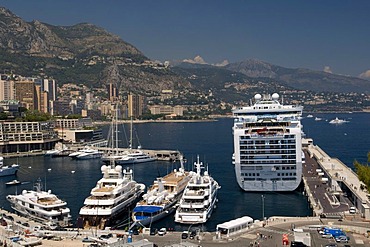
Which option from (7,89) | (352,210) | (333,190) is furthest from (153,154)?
(7,89)

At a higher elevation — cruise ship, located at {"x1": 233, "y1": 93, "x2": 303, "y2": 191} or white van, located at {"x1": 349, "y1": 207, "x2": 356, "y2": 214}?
cruise ship, located at {"x1": 233, "y1": 93, "x2": 303, "y2": 191}

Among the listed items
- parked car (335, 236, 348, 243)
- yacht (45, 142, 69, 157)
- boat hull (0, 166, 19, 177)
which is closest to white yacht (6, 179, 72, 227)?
parked car (335, 236, 348, 243)

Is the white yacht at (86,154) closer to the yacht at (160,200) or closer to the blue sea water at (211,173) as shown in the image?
the blue sea water at (211,173)

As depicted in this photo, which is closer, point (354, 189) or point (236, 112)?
point (354, 189)

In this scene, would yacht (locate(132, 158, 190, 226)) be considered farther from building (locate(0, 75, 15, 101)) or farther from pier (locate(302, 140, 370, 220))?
building (locate(0, 75, 15, 101))

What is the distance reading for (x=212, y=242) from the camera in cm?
3403

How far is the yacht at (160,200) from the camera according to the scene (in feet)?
143

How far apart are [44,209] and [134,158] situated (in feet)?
147

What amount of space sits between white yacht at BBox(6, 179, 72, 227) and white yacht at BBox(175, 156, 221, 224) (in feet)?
31.5

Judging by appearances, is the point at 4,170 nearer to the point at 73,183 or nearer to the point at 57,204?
the point at 73,183

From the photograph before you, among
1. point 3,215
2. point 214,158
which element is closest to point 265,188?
point 3,215

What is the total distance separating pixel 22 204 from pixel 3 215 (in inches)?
142

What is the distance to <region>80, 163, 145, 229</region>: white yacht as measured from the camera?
43.2 m

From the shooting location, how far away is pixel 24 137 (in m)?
110
